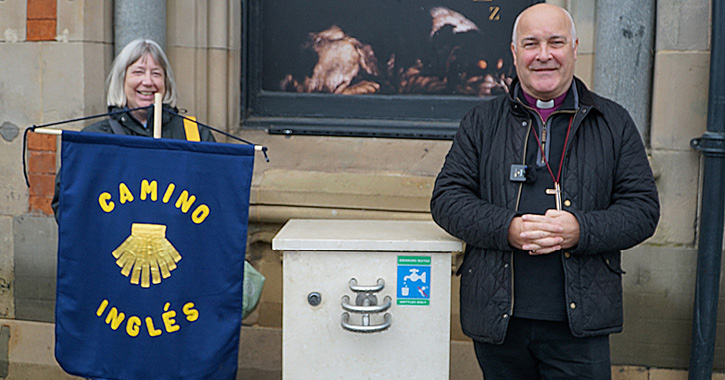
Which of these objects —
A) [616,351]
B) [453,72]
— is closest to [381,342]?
[616,351]

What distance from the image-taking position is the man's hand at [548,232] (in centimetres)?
232

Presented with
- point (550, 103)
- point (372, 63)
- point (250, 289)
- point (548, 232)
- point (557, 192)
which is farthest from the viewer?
point (372, 63)

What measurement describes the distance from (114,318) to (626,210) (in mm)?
1605

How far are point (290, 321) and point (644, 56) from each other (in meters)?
2.22

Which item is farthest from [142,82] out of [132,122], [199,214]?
[199,214]

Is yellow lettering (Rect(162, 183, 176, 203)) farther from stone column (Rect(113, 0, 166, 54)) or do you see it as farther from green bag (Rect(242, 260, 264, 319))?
stone column (Rect(113, 0, 166, 54))

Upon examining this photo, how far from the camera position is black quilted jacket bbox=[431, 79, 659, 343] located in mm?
2375

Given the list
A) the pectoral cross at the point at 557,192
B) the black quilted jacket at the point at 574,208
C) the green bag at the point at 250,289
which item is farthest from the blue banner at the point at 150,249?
the pectoral cross at the point at 557,192

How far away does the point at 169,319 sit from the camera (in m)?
2.70

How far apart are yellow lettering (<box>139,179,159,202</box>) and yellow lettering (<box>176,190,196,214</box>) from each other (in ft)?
0.23

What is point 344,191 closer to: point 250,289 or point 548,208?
point 250,289

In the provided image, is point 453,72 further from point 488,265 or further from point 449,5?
point 488,265

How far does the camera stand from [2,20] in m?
4.13

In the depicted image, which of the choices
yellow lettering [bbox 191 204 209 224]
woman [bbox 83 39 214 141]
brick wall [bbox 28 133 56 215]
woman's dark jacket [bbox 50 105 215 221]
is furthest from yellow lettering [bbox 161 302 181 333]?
A: brick wall [bbox 28 133 56 215]
